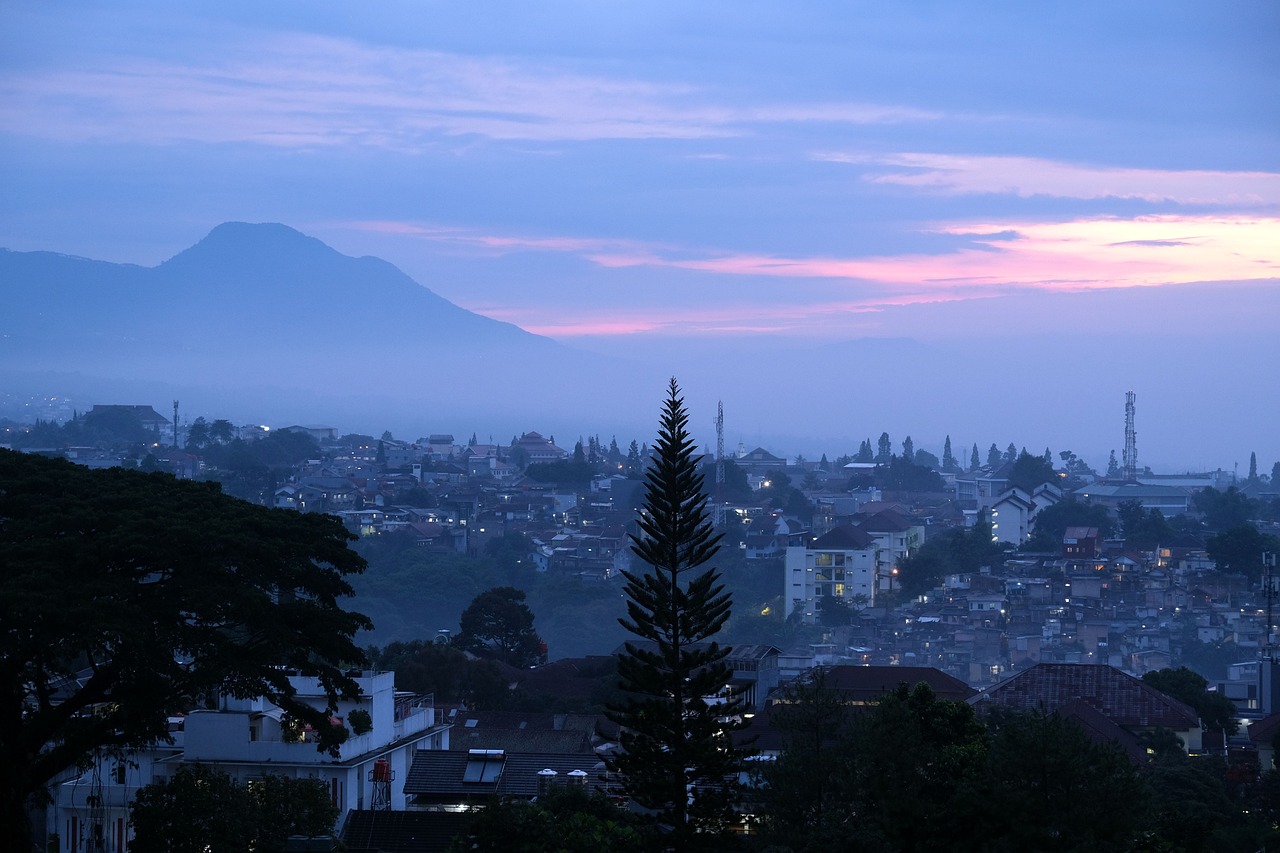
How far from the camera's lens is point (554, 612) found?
237 ft

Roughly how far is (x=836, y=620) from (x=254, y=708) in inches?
1943

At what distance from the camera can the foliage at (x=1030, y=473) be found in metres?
102

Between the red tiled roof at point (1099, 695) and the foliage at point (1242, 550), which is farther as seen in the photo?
the foliage at point (1242, 550)

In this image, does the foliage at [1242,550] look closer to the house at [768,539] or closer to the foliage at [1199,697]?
the house at [768,539]

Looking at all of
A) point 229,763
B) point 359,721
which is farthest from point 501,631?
point 229,763

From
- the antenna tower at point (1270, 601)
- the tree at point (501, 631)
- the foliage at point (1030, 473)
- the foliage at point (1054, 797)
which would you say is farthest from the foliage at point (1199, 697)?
the foliage at point (1030, 473)

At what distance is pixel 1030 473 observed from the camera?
338 ft

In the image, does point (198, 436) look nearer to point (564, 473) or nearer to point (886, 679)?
point (564, 473)

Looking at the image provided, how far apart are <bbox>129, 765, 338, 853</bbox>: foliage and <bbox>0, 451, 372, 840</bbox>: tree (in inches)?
33.7

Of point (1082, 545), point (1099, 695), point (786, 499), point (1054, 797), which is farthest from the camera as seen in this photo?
point (786, 499)

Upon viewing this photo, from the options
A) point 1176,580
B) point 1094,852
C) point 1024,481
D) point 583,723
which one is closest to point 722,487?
point 1024,481

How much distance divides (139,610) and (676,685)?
5994mm

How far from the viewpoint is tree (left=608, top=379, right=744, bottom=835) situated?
17.5 meters

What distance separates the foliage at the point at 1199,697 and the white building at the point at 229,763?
835 inches
